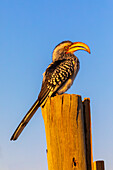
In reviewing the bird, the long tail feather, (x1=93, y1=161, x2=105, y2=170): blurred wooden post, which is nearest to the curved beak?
the bird

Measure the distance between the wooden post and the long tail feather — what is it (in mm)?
618

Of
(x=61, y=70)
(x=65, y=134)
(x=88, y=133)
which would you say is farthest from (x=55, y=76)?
(x=65, y=134)

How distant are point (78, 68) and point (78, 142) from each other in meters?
2.96

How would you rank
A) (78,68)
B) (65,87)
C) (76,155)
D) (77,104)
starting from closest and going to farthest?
(76,155)
(77,104)
(65,87)
(78,68)

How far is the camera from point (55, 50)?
6.46m

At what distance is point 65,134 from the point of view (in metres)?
3.33

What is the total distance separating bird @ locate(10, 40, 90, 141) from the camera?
545 centimetres

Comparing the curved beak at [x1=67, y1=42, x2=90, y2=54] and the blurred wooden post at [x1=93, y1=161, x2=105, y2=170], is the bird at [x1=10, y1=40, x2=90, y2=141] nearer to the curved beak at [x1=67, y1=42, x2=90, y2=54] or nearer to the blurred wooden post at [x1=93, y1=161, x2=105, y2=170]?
the curved beak at [x1=67, y1=42, x2=90, y2=54]

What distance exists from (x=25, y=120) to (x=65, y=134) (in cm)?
97

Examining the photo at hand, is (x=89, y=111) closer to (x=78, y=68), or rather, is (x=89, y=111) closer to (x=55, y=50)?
(x=78, y=68)

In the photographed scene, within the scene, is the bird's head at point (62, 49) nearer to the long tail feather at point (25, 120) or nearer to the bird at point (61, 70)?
the bird at point (61, 70)

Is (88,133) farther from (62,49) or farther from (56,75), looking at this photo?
(62,49)

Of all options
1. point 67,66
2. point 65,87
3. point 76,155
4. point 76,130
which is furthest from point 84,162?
point 67,66

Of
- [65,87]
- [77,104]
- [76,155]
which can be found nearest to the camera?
[76,155]
